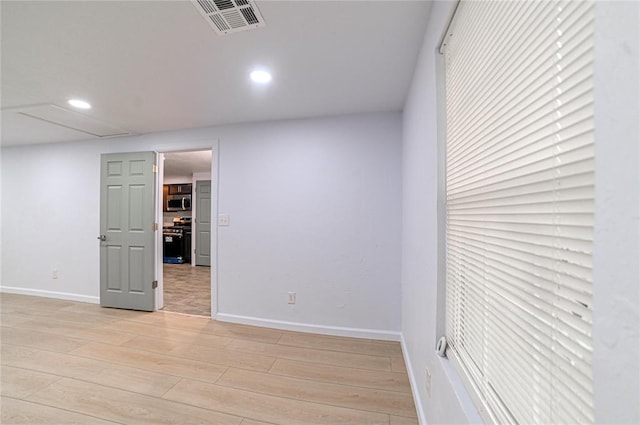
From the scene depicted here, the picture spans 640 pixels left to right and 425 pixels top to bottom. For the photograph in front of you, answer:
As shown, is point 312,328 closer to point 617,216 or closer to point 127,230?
point 617,216

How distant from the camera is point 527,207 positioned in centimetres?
58

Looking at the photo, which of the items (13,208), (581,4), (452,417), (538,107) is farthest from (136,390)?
(13,208)

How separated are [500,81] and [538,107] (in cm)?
21

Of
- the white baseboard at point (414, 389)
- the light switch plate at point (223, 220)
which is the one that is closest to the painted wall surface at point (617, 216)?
the white baseboard at point (414, 389)

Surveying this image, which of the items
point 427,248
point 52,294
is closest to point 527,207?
point 427,248

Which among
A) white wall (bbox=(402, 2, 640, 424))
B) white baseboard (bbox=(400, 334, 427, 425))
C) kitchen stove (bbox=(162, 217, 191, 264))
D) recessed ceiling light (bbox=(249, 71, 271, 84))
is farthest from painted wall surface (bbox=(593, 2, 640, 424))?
kitchen stove (bbox=(162, 217, 191, 264))

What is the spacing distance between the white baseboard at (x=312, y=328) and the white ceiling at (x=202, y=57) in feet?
7.26

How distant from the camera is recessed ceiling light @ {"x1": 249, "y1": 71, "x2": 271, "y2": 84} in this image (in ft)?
6.05

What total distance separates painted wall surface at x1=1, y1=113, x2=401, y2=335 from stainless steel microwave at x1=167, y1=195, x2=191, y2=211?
347 cm

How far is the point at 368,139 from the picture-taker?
252 cm

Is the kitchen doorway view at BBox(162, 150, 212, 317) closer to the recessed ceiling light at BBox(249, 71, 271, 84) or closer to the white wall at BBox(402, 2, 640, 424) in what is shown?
the recessed ceiling light at BBox(249, 71, 271, 84)

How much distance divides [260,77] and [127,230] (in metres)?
2.76

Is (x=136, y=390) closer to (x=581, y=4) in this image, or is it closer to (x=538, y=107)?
(x=538, y=107)

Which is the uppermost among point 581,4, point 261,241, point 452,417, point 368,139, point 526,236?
point 368,139
